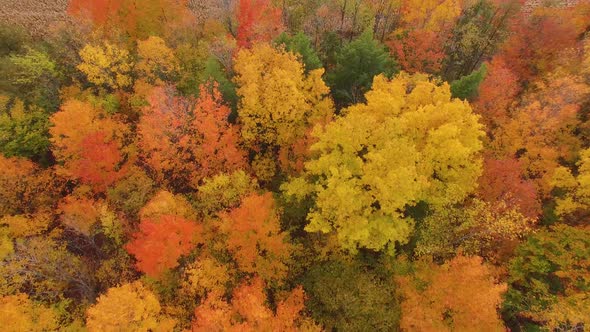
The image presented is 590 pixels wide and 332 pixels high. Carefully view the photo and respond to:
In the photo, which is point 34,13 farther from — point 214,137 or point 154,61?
point 214,137

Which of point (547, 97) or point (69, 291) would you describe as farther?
point (547, 97)

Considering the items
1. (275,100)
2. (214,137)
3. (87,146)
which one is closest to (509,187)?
(275,100)

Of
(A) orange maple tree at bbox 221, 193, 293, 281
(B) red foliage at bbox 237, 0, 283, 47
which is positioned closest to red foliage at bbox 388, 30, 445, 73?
(B) red foliage at bbox 237, 0, 283, 47

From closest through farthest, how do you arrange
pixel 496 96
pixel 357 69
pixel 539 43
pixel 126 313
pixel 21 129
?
pixel 126 313
pixel 357 69
pixel 496 96
pixel 21 129
pixel 539 43

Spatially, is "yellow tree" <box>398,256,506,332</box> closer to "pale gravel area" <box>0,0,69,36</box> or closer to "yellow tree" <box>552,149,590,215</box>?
"yellow tree" <box>552,149,590,215</box>

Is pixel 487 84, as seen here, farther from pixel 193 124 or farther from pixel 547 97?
pixel 193 124

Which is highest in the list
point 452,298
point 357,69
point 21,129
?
point 21,129

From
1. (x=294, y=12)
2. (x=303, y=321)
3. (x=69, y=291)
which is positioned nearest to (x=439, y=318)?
(x=303, y=321)
